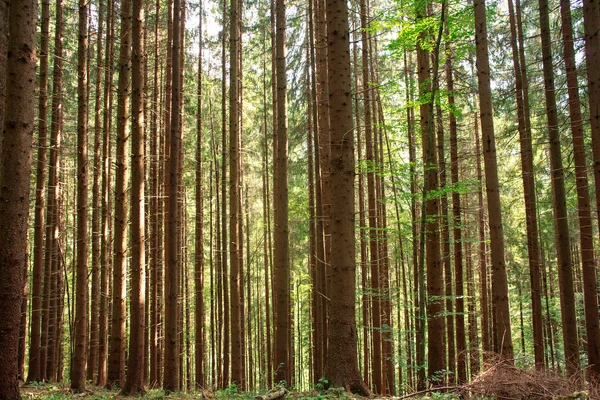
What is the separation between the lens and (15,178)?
552 cm

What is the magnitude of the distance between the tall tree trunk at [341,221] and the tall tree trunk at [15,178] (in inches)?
174

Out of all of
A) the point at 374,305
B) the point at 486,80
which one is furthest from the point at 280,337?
the point at 486,80

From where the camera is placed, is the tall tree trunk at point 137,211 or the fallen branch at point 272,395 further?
the tall tree trunk at point 137,211

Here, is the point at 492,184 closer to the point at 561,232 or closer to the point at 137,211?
the point at 561,232

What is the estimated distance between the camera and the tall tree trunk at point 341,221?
266 inches

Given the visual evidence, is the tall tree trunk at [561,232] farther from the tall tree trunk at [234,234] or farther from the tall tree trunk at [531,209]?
the tall tree trunk at [234,234]

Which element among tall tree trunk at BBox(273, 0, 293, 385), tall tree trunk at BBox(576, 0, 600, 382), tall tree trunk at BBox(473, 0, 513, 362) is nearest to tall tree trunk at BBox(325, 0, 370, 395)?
tall tree trunk at BBox(473, 0, 513, 362)

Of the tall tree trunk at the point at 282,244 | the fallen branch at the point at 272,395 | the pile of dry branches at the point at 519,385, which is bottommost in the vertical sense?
the fallen branch at the point at 272,395

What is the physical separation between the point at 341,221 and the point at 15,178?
15.5 feet

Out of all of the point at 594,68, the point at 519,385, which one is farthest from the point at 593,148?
the point at 519,385

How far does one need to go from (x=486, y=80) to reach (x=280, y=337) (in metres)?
7.62

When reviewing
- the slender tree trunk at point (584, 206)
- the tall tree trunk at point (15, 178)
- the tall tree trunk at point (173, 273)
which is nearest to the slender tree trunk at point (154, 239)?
the tall tree trunk at point (173, 273)

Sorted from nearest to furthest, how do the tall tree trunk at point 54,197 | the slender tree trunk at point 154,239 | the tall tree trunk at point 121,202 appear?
1. the tall tree trunk at point 121,202
2. the tall tree trunk at point 54,197
3. the slender tree trunk at point 154,239

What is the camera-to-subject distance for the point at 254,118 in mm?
22875
